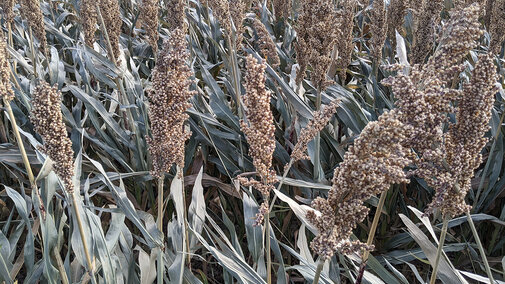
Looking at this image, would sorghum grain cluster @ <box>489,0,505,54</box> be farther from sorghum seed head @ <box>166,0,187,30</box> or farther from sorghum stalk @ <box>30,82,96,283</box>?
sorghum stalk @ <box>30,82,96,283</box>

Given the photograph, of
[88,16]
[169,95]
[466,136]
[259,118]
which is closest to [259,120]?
[259,118]

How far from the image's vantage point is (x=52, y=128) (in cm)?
152

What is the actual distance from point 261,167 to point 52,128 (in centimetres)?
67

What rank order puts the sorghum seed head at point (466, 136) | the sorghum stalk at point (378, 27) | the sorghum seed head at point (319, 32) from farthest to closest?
the sorghum stalk at point (378, 27) < the sorghum seed head at point (319, 32) < the sorghum seed head at point (466, 136)

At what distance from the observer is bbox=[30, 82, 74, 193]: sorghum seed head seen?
1.51 meters

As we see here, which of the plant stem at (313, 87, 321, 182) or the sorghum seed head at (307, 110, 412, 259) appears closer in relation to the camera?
the sorghum seed head at (307, 110, 412, 259)

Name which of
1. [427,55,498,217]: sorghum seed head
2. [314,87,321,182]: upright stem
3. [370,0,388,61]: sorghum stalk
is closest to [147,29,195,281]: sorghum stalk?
[427,55,498,217]: sorghum seed head

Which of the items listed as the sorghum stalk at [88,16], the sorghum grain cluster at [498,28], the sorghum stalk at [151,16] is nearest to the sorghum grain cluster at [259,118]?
the sorghum stalk at [151,16]

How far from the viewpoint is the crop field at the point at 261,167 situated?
1265 millimetres

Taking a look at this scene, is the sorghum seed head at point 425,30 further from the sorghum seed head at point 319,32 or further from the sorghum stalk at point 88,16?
the sorghum stalk at point 88,16

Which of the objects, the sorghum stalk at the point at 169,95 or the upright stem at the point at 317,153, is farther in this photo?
the upright stem at the point at 317,153

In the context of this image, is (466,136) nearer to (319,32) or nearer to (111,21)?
(319,32)

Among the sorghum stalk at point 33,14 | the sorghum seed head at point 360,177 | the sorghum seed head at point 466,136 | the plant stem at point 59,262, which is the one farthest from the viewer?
the sorghum stalk at point 33,14

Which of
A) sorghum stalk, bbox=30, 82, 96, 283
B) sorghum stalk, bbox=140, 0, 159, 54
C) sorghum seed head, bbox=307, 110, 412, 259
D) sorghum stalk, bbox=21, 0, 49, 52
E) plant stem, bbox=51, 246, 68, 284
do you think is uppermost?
sorghum stalk, bbox=21, 0, 49, 52
